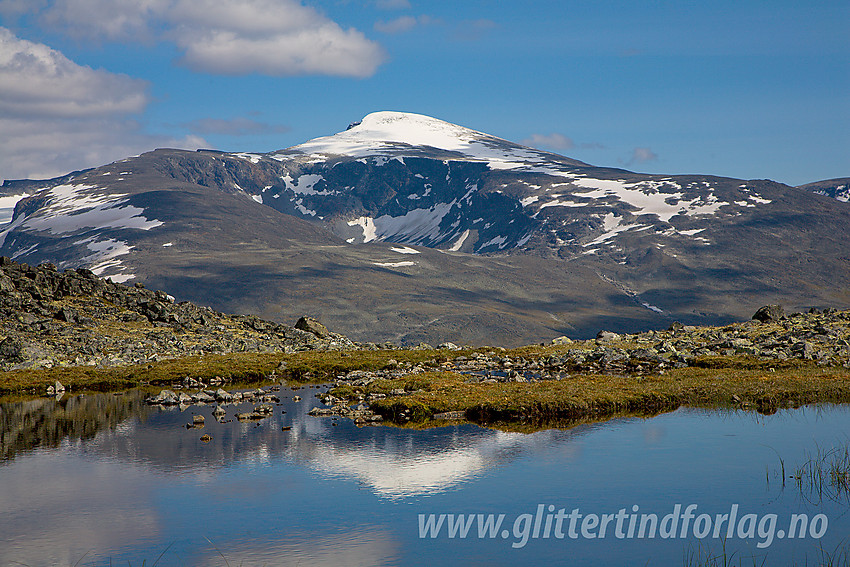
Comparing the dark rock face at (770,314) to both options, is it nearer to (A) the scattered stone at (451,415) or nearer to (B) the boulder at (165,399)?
(A) the scattered stone at (451,415)

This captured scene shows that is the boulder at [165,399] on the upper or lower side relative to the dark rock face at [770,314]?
lower

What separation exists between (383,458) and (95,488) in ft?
37.8

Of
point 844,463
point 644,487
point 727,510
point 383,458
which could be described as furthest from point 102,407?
point 844,463

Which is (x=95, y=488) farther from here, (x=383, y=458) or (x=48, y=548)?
(x=383, y=458)

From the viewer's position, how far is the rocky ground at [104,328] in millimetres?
67438

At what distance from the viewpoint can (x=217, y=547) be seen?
23.4 metres

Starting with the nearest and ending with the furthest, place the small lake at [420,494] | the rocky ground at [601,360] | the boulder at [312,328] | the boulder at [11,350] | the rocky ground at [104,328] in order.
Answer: the small lake at [420,494], the rocky ground at [601,360], the boulder at [11,350], the rocky ground at [104,328], the boulder at [312,328]

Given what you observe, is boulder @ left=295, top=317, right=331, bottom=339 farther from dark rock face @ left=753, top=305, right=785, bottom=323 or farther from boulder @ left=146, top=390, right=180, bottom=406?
dark rock face @ left=753, top=305, right=785, bottom=323

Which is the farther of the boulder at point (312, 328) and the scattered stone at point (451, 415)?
the boulder at point (312, 328)

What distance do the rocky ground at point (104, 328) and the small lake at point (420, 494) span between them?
27.0 m

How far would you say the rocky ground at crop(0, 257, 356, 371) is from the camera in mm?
67438

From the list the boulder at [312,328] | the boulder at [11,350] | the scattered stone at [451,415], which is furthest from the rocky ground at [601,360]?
the boulder at [312,328]

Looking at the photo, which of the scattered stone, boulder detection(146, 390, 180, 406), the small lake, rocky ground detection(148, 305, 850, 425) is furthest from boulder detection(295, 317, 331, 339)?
the small lake

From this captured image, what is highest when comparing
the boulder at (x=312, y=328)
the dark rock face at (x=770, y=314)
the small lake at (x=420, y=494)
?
the dark rock face at (x=770, y=314)
